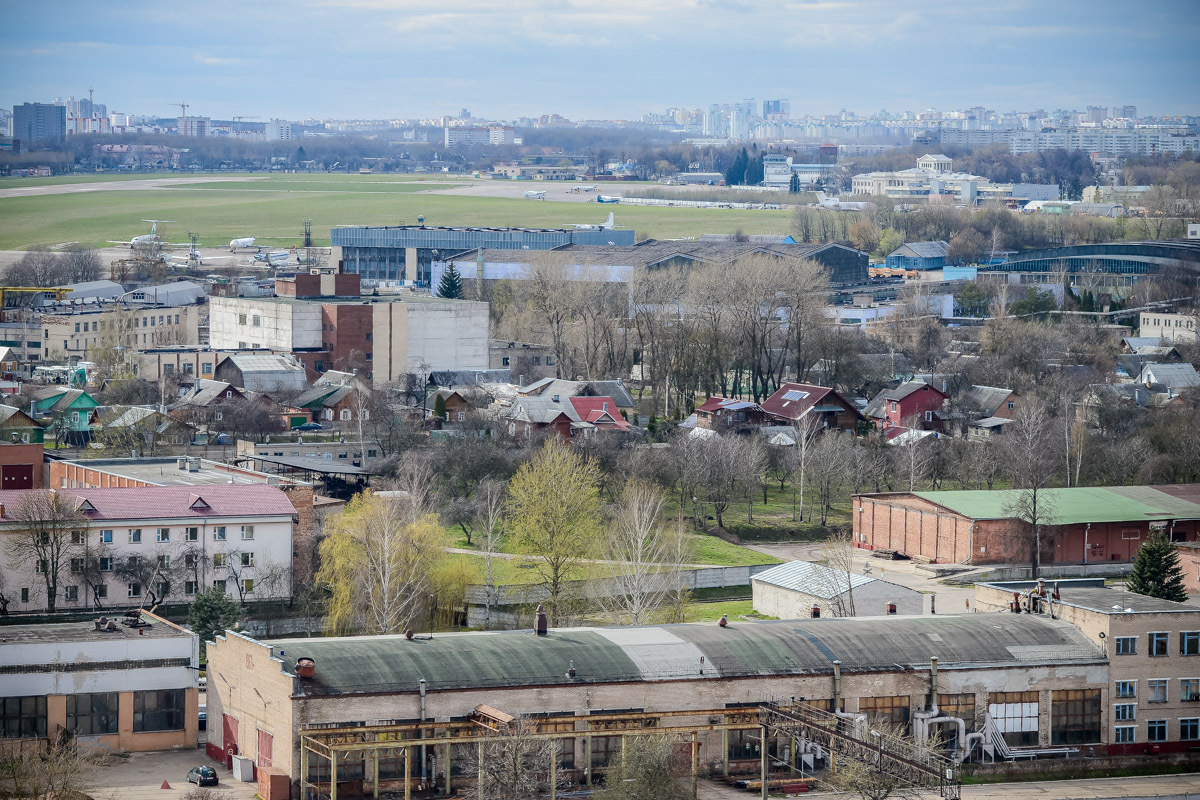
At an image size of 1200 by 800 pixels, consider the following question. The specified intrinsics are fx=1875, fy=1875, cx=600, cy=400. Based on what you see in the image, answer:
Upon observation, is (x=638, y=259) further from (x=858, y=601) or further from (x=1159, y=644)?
(x=1159, y=644)

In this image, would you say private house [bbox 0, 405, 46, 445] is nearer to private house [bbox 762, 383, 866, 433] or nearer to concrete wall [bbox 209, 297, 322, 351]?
concrete wall [bbox 209, 297, 322, 351]

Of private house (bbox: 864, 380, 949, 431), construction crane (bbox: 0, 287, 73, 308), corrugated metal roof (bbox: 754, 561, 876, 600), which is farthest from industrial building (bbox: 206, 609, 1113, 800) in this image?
construction crane (bbox: 0, 287, 73, 308)

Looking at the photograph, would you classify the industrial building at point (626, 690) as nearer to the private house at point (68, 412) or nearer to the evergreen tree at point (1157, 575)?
the evergreen tree at point (1157, 575)

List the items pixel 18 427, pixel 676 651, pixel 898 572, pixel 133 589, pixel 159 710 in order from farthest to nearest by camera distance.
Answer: pixel 18 427 → pixel 898 572 → pixel 133 589 → pixel 159 710 → pixel 676 651

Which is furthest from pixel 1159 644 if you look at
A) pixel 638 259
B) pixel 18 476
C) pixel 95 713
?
pixel 638 259

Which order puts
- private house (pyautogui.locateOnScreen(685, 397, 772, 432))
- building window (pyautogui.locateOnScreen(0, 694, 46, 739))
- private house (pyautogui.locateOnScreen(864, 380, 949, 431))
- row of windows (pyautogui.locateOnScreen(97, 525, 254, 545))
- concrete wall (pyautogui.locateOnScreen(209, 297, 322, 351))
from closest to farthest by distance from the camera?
1. building window (pyautogui.locateOnScreen(0, 694, 46, 739))
2. row of windows (pyautogui.locateOnScreen(97, 525, 254, 545))
3. private house (pyautogui.locateOnScreen(685, 397, 772, 432))
4. private house (pyautogui.locateOnScreen(864, 380, 949, 431))
5. concrete wall (pyautogui.locateOnScreen(209, 297, 322, 351))

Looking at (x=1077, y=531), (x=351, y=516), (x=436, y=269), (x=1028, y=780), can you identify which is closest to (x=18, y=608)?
(x=351, y=516)
